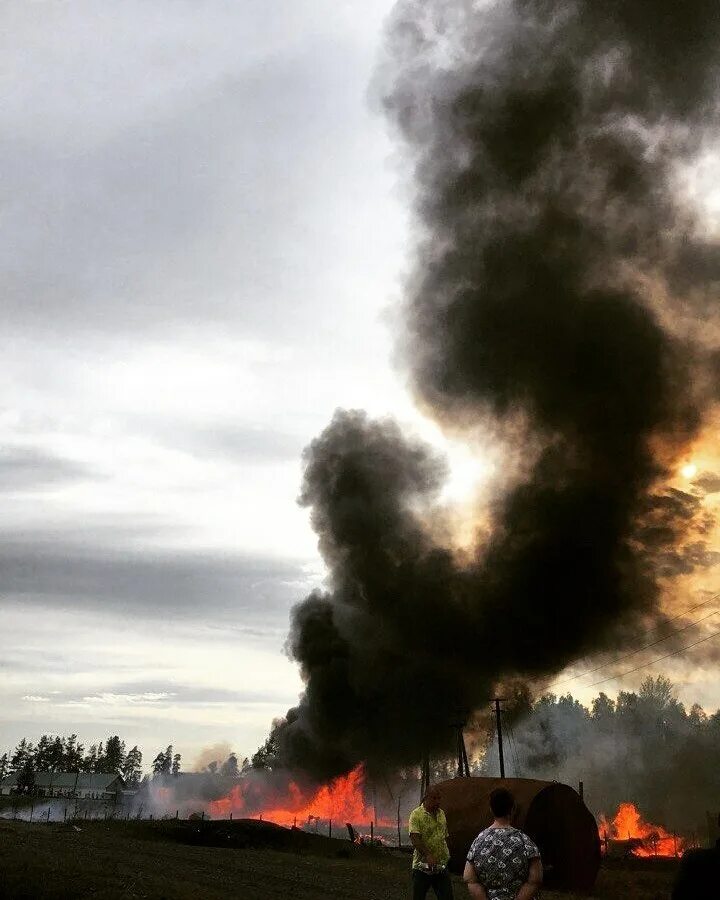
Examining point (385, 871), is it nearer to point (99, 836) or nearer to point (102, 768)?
point (99, 836)

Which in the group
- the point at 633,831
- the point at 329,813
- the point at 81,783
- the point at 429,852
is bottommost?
the point at 633,831

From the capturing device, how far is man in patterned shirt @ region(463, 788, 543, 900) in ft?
20.7

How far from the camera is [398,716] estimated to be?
6469cm

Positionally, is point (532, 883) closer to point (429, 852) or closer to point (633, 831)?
point (429, 852)

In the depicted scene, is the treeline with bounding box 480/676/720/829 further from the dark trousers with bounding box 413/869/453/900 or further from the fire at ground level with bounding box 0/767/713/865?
the dark trousers with bounding box 413/869/453/900

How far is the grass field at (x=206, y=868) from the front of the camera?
1505cm

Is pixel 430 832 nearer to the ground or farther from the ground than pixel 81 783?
nearer to the ground

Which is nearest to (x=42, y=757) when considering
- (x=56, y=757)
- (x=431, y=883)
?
(x=56, y=757)

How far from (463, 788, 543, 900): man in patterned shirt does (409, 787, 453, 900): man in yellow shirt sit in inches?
173

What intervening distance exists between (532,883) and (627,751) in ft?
350

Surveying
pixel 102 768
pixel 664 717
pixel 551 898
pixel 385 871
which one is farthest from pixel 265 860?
pixel 102 768

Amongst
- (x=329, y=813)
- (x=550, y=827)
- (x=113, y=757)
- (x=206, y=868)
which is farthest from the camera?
(x=113, y=757)

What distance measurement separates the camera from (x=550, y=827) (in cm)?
2414

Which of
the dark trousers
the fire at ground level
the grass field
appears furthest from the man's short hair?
the fire at ground level
